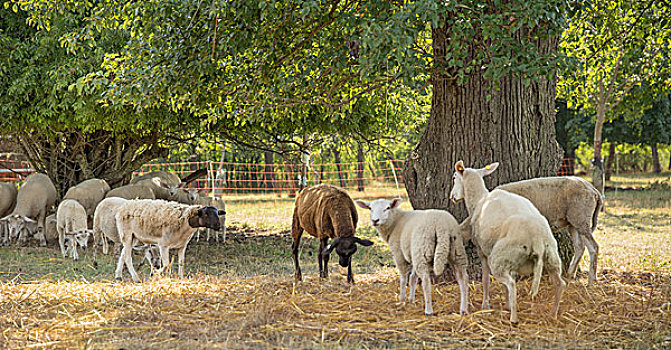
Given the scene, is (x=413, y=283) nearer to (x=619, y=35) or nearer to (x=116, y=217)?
(x=116, y=217)

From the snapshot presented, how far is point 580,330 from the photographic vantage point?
207 inches

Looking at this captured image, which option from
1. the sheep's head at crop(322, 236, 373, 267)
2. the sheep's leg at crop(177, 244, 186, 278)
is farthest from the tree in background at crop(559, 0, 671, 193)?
the sheep's leg at crop(177, 244, 186, 278)

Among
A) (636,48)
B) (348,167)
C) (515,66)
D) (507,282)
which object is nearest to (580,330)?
(507,282)

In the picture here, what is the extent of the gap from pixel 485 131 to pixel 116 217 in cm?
518

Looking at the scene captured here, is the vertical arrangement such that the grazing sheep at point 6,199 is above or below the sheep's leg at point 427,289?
above

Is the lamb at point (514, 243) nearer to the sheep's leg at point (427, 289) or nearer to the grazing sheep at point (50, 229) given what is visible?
the sheep's leg at point (427, 289)

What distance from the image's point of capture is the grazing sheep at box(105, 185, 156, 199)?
1323 centimetres

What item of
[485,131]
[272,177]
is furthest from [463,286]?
[272,177]

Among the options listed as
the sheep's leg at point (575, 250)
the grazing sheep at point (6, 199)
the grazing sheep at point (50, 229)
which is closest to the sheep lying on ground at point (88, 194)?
the grazing sheep at point (50, 229)

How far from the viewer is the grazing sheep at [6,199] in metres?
14.5

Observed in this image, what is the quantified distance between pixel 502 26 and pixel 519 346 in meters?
3.10

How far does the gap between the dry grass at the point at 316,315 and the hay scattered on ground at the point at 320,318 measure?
1 centimetres

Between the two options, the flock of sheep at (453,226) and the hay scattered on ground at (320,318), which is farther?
the flock of sheep at (453,226)

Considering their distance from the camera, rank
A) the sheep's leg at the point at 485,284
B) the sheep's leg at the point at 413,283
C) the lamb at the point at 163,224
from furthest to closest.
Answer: the lamb at the point at 163,224 < the sheep's leg at the point at 413,283 < the sheep's leg at the point at 485,284
